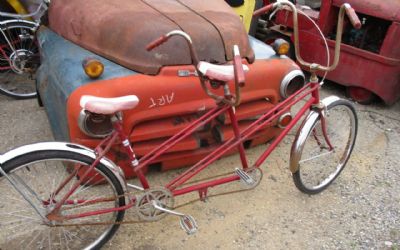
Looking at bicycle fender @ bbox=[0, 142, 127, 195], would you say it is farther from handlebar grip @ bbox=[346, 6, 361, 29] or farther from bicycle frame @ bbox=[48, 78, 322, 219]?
handlebar grip @ bbox=[346, 6, 361, 29]

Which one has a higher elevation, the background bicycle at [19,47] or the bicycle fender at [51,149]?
the bicycle fender at [51,149]

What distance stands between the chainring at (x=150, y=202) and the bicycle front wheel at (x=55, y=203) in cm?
12

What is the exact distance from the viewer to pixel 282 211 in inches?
109

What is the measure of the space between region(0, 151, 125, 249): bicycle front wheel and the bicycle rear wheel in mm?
1413

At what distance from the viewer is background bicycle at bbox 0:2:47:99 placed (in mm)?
3562

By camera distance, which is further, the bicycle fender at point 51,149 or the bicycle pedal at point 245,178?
the bicycle pedal at point 245,178

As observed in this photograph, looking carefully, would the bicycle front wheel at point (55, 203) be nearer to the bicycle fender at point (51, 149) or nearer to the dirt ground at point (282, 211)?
the bicycle fender at point (51, 149)

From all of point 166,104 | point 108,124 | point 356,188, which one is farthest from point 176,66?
point 356,188

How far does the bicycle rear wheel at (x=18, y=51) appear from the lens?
3561mm

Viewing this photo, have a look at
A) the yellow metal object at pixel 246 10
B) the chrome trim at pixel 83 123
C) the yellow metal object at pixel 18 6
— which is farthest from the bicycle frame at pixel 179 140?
the yellow metal object at pixel 18 6

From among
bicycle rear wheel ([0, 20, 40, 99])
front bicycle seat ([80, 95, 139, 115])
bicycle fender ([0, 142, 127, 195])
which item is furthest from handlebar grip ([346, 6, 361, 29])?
bicycle rear wheel ([0, 20, 40, 99])

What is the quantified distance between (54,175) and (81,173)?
0.62 metres

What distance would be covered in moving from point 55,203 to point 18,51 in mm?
2173

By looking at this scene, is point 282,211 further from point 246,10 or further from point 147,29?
point 246,10
